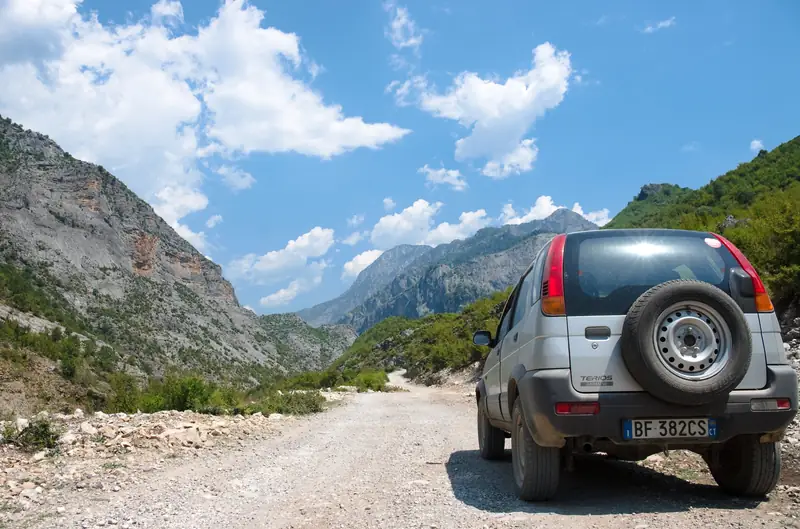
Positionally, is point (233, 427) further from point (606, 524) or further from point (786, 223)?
point (786, 223)

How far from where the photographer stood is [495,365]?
669 cm

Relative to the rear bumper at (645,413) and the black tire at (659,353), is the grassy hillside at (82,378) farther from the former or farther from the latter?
the black tire at (659,353)

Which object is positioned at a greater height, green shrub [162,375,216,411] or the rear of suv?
the rear of suv

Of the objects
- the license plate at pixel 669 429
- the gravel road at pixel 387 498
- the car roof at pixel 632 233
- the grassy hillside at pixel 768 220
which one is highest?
the grassy hillside at pixel 768 220

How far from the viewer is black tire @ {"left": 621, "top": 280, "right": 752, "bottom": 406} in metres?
4.06

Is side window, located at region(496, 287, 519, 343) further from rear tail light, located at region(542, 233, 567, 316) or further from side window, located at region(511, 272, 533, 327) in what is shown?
rear tail light, located at region(542, 233, 567, 316)

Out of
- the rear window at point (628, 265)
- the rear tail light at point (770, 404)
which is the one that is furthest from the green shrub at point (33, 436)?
the rear tail light at point (770, 404)

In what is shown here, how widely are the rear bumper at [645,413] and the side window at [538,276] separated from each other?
78cm

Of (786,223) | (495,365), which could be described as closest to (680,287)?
(495,365)

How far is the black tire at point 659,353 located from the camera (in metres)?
4.06

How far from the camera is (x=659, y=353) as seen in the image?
4141 millimetres

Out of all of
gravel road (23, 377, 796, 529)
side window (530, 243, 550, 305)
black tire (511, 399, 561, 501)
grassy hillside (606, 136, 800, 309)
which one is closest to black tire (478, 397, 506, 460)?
gravel road (23, 377, 796, 529)

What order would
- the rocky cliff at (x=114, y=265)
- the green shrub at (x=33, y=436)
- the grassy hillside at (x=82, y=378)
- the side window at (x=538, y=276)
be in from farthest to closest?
the rocky cliff at (x=114, y=265), the grassy hillside at (x=82, y=378), the green shrub at (x=33, y=436), the side window at (x=538, y=276)

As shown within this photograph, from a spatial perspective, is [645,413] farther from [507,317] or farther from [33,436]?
[33,436]
